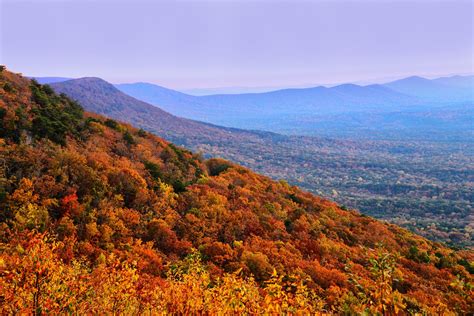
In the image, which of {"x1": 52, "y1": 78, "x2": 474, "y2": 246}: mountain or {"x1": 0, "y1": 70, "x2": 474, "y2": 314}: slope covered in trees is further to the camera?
{"x1": 52, "y1": 78, "x2": 474, "y2": 246}: mountain

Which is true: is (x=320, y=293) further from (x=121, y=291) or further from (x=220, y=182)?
(x=220, y=182)

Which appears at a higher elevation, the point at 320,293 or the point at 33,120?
the point at 33,120

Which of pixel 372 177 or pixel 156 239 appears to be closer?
pixel 156 239

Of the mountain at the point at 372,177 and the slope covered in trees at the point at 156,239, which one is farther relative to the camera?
the mountain at the point at 372,177

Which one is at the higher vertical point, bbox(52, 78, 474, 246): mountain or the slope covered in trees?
the slope covered in trees

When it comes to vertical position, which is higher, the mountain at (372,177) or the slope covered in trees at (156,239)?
the slope covered in trees at (156,239)

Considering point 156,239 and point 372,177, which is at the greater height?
point 156,239

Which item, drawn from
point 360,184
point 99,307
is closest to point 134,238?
point 99,307

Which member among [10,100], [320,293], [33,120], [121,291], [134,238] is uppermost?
[10,100]
